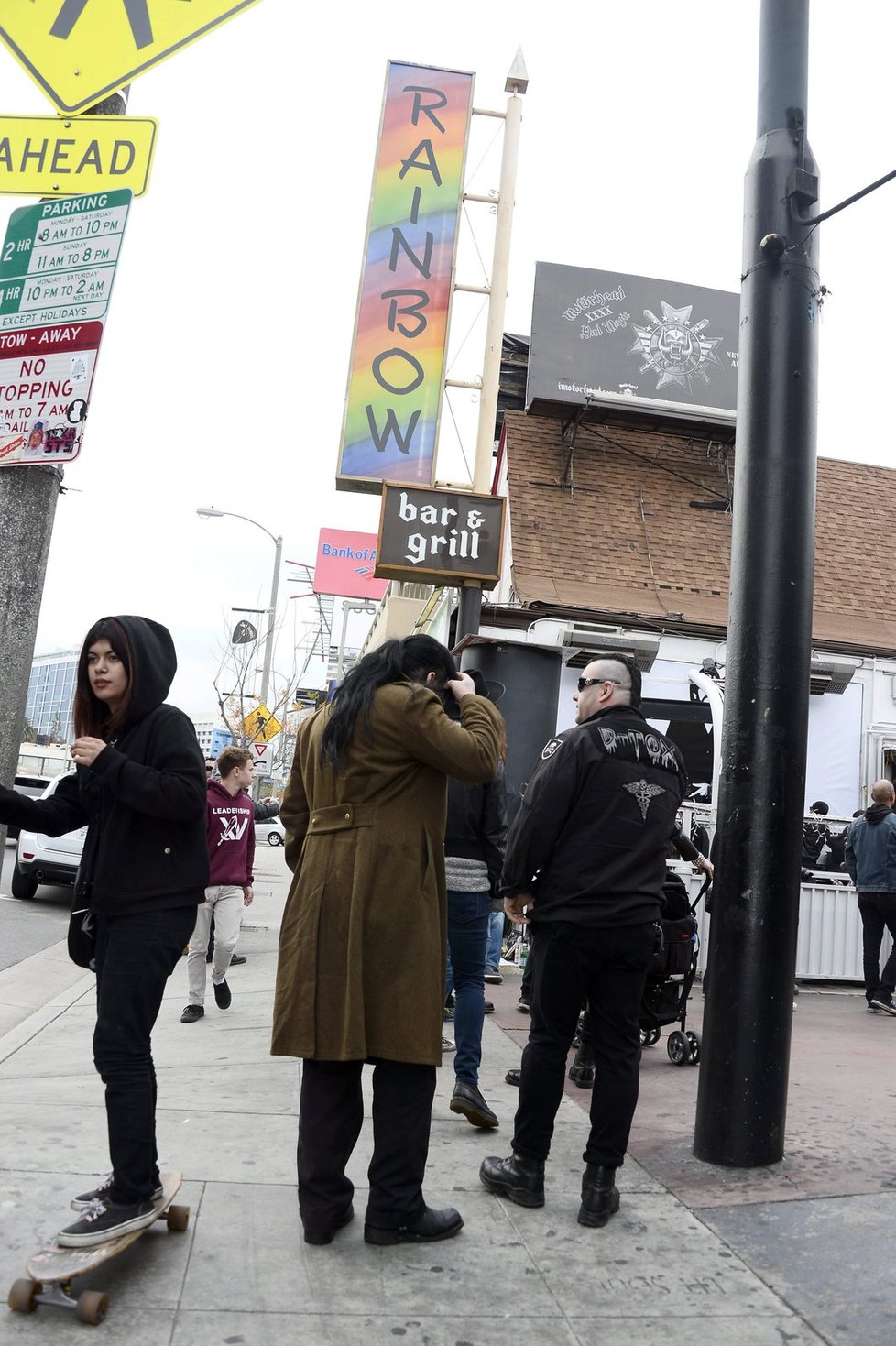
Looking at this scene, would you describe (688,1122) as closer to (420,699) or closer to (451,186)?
(420,699)

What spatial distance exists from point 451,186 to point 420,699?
13580mm

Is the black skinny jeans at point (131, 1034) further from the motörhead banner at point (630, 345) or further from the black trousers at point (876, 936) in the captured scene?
the motörhead banner at point (630, 345)

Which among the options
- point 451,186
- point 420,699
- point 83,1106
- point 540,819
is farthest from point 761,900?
point 451,186

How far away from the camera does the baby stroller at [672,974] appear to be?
6.00 m

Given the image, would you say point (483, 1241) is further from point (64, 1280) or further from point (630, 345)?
point (630, 345)

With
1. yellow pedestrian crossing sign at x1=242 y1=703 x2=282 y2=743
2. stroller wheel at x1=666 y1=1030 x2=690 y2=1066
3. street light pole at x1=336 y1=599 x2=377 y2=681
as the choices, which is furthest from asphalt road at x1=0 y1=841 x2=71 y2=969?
street light pole at x1=336 y1=599 x2=377 y2=681

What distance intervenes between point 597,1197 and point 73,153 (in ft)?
12.3

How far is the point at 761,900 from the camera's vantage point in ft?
14.3

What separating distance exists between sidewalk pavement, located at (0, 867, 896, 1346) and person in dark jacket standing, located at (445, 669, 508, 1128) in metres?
0.38

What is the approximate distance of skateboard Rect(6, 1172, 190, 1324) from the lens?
285cm

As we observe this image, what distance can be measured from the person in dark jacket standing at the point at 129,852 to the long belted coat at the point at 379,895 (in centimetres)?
39

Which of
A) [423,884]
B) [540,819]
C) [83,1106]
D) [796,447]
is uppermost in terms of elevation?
[796,447]

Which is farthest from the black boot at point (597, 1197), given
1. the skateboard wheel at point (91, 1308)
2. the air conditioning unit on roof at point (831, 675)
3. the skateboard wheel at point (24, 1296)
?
the air conditioning unit on roof at point (831, 675)

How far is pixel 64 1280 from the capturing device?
9.53ft
